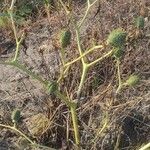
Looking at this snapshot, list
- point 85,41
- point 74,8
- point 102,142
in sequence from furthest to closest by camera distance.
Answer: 1. point 74,8
2. point 85,41
3. point 102,142

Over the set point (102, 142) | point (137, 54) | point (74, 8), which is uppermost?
point (74, 8)

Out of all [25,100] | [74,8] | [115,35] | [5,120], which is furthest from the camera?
[74,8]

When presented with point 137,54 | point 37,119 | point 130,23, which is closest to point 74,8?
point 130,23

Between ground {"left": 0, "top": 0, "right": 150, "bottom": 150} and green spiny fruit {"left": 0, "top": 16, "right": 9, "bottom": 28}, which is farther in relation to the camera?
green spiny fruit {"left": 0, "top": 16, "right": 9, "bottom": 28}

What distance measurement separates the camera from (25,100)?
2904mm

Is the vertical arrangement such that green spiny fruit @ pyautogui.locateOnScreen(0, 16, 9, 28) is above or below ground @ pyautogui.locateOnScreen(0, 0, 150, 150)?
above

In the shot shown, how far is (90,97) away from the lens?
2.78m

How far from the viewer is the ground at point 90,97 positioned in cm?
252

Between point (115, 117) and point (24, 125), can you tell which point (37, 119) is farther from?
point (115, 117)

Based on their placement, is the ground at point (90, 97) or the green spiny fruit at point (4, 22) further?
the green spiny fruit at point (4, 22)

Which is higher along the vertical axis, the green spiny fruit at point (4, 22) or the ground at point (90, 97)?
the green spiny fruit at point (4, 22)

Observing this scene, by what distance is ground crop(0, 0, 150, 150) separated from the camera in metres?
2.52

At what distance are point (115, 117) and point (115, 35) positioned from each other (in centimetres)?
64

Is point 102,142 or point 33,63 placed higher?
point 33,63
